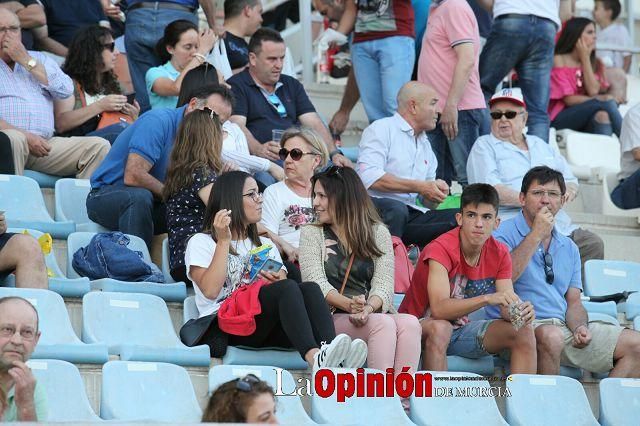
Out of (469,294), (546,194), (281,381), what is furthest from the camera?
(546,194)

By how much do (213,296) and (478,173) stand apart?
7.86 feet

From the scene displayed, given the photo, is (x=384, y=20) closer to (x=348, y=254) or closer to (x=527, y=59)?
(x=527, y=59)

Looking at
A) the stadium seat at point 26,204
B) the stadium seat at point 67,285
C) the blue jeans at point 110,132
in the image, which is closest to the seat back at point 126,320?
the stadium seat at point 67,285

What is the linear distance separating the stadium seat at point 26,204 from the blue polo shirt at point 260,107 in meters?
1.45

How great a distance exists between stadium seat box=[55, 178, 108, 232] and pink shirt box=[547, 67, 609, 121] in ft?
13.5

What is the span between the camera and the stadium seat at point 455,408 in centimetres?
580

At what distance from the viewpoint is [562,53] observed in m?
10.5

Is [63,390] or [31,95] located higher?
[31,95]

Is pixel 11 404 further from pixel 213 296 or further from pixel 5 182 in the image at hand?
pixel 5 182

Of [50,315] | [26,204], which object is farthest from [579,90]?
[50,315]

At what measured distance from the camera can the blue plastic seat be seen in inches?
218

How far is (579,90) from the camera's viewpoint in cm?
1045

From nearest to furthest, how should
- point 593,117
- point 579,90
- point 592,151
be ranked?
1. point 592,151
2. point 593,117
3. point 579,90

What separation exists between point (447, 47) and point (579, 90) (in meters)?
2.10
